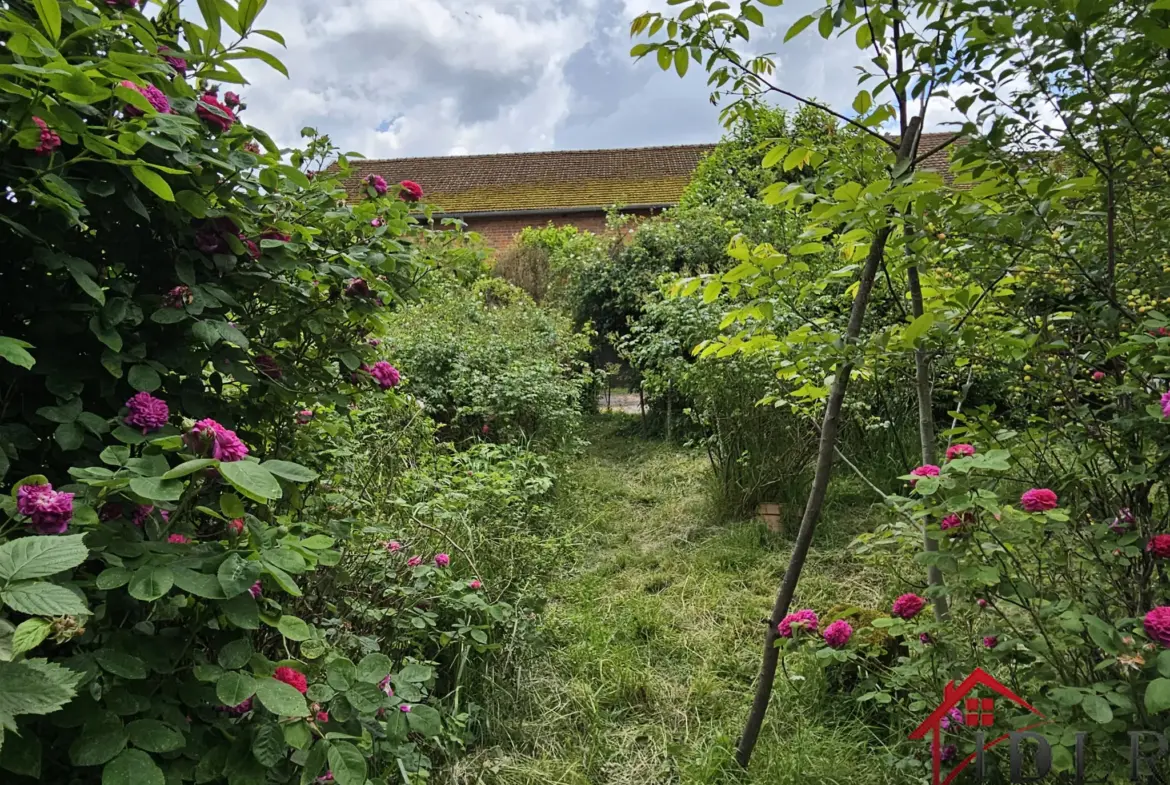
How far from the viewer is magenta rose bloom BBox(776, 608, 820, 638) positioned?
5.34ft

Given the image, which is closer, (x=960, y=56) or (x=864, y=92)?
(x=960, y=56)

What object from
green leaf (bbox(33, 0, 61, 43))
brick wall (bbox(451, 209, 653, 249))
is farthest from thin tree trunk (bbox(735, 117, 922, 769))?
brick wall (bbox(451, 209, 653, 249))

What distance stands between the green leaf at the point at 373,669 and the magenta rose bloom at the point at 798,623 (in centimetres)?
104

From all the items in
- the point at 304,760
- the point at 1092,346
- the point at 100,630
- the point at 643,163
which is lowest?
the point at 304,760

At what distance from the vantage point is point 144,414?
1.02 meters

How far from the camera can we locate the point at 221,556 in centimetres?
91

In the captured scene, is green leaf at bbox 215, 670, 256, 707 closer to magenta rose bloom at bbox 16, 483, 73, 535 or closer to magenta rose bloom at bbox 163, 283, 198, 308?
magenta rose bloom at bbox 16, 483, 73, 535

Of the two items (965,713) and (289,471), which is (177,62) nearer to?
(289,471)

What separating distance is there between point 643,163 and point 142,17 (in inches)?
663

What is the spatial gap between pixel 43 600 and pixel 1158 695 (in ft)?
5.25

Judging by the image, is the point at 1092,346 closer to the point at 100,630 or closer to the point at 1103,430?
the point at 1103,430

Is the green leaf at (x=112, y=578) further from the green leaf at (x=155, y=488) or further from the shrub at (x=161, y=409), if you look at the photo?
the green leaf at (x=155, y=488)

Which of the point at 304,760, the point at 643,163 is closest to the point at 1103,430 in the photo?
the point at 304,760

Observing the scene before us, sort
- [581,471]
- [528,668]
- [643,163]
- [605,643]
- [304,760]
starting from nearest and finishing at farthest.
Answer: [304,760] → [528,668] → [605,643] → [581,471] → [643,163]
